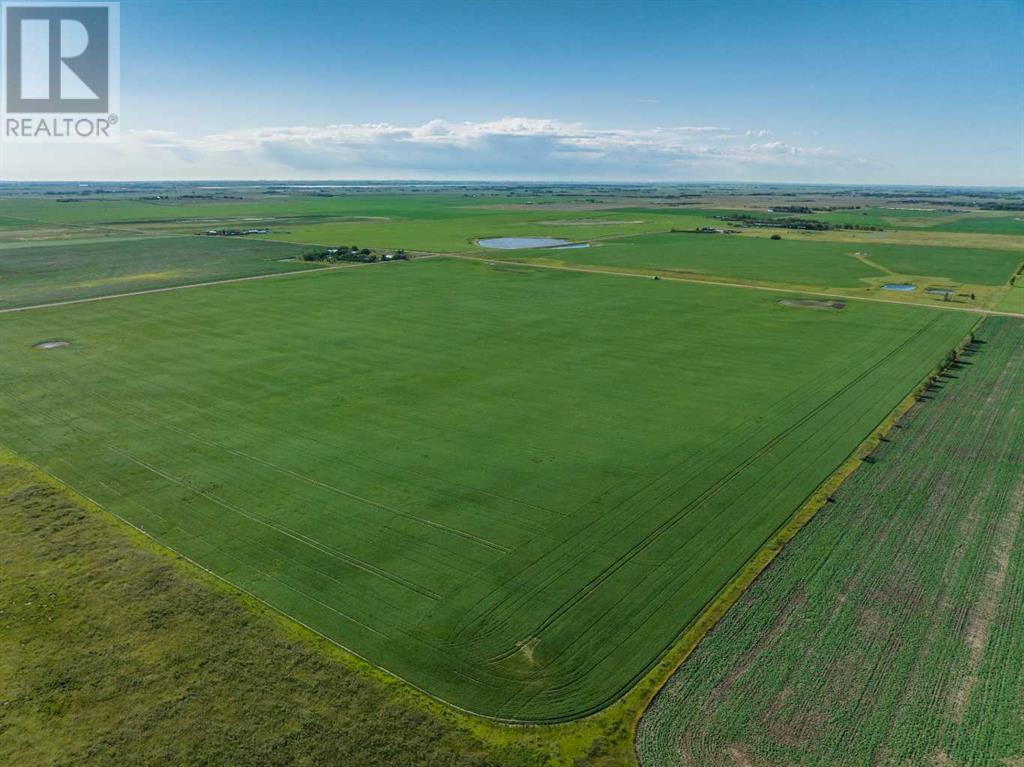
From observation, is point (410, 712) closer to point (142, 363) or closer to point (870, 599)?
point (870, 599)

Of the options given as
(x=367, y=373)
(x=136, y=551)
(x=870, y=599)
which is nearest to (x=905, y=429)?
(x=870, y=599)

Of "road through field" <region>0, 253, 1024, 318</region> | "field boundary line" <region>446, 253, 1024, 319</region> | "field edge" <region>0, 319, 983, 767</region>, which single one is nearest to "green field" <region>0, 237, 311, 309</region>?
"road through field" <region>0, 253, 1024, 318</region>

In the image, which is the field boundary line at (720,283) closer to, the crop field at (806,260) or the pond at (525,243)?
the crop field at (806,260)

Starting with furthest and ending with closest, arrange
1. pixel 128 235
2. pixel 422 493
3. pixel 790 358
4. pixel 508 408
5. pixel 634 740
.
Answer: pixel 128 235 < pixel 790 358 < pixel 508 408 < pixel 422 493 < pixel 634 740

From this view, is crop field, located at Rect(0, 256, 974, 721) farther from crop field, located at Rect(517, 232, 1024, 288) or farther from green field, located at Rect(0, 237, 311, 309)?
crop field, located at Rect(517, 232, 1024, 288)

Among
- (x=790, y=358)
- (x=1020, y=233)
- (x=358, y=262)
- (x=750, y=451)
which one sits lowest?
(x=750, y=451)

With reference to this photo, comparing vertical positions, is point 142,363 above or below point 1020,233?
below

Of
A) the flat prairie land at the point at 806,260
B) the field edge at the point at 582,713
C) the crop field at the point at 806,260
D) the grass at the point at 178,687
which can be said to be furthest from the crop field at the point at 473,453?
the crop field at the point at 806,260
